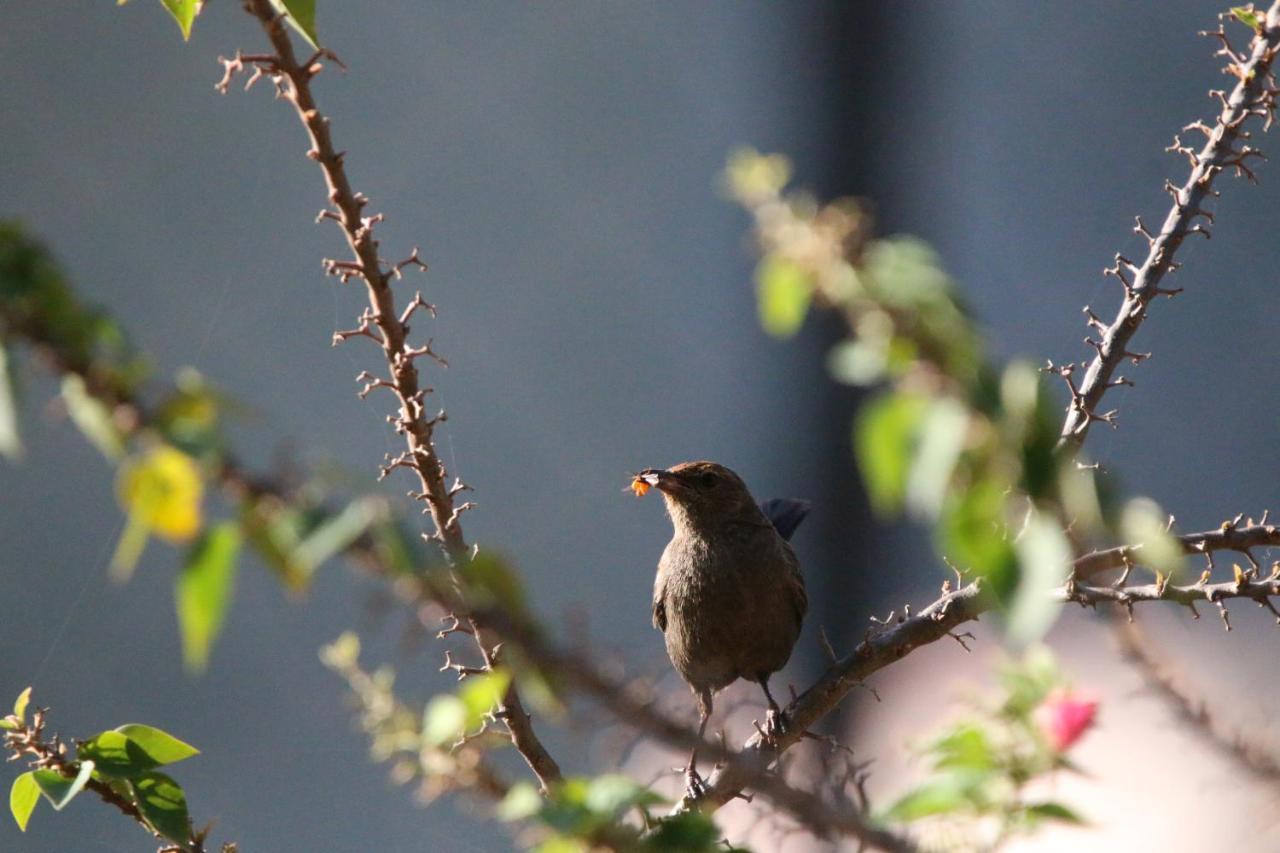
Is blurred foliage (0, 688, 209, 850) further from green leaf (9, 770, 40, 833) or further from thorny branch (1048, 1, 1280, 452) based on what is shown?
thorny branch (1048, 1, 1280, 452)

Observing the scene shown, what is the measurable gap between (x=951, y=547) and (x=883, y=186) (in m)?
5.31

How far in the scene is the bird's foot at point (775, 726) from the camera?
162 cm

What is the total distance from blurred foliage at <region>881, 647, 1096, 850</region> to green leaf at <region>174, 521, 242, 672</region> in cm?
40

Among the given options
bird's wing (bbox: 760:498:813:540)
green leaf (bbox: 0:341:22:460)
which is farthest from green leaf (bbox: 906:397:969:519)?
bird's wing (bbox: 760:498:813:540)

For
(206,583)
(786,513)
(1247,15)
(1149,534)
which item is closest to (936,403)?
(1149,534)

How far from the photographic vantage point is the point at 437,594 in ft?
2.32

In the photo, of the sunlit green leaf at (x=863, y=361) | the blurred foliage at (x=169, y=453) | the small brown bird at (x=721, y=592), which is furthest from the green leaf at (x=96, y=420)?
the small brown bird at (x=721, y=592)

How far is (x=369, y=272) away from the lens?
122 cm

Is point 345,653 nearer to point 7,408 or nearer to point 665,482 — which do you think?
point 7,408

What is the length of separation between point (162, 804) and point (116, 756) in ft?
0.18

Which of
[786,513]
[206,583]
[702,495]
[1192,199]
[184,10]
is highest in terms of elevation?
[786,513]

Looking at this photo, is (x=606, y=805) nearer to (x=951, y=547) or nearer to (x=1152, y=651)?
(x=951, y=547)

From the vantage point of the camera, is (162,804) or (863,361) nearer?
(863,361)

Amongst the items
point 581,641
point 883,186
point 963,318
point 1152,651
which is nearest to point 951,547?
point 963,318
